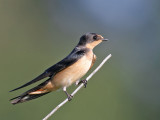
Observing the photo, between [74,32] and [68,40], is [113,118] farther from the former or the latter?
[74,32]

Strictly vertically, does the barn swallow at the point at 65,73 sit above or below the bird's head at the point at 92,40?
below

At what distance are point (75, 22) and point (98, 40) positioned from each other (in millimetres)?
10598

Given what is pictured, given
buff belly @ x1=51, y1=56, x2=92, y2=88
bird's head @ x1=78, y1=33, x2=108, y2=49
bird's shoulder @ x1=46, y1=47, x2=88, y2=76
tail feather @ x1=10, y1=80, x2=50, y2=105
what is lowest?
buff belly @ x1=51, y1=56, x2=92, y2=88

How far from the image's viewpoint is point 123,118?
9.80 meters

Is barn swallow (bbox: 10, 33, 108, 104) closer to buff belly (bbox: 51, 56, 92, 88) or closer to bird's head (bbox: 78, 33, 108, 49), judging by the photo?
buff belly (bbox: 51, 56, 92, 88)

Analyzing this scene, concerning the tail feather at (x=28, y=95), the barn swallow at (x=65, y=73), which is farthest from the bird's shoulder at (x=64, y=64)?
the tail feather at (x=28, y=95)

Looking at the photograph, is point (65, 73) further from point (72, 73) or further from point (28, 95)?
point (28, 95)

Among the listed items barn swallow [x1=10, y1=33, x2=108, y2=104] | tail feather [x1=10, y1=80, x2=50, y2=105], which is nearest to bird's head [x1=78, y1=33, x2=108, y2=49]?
barn swallow [x1=10, y1=33, x2=108, y2=104]

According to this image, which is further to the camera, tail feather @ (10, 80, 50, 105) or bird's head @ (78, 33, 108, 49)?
bird's head @ (78, 33, 108, 49)

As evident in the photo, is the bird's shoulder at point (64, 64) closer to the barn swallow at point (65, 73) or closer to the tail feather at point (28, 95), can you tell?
the barn swallow at point (65, 73)

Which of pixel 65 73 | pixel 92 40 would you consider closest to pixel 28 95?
pixel 65 73

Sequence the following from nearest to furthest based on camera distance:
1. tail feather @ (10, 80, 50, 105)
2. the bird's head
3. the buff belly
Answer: tail feather @ (10, 80, 50, 105), the buff belly, the bird's head

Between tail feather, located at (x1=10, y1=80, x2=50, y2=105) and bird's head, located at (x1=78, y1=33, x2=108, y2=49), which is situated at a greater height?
bird's head, located at (x1=78, y1=33, x2=108, y2=49)

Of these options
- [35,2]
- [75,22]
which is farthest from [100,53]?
[35,2]
